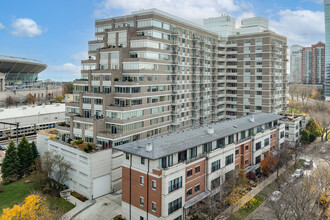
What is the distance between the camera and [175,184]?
124 ft

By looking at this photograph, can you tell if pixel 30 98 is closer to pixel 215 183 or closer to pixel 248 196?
pixel 215 183

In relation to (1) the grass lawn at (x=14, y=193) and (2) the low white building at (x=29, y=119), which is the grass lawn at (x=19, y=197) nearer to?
(1) the grass lawn at (x=14, y=193)

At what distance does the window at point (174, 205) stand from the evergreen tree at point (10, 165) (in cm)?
3839

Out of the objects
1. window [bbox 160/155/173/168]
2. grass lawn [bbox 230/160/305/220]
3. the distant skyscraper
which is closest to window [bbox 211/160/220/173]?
grass lawn [bbox 230/160/305/220]

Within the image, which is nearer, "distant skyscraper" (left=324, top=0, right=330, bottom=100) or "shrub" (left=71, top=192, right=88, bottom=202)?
"shrub" (left=71, top=192, right=88, bottom=202)

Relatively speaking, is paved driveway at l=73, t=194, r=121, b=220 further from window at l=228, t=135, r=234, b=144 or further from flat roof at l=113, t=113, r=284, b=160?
window at l=228, t=135, r=234, b=144

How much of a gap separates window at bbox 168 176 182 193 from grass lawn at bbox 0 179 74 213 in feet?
62.8

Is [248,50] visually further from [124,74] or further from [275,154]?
[124,74]

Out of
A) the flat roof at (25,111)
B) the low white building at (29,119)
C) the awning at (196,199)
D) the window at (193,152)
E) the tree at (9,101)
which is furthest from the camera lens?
the tree at (9,101)

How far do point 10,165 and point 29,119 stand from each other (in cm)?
3976

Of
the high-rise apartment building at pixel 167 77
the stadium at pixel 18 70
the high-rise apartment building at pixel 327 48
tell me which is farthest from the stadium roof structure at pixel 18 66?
Answer: the high-rise apartment building at pixel 327 48

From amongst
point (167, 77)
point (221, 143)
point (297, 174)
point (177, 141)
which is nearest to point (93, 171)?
point (177, 141)

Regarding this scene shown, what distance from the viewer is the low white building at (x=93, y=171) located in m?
47.8

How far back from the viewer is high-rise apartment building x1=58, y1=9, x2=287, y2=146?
56562 mm
